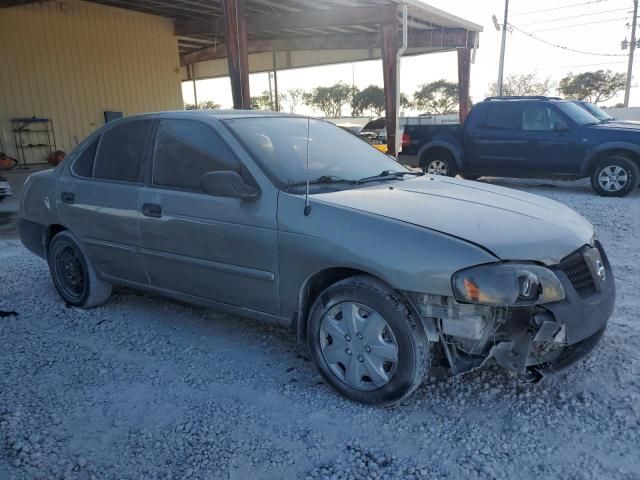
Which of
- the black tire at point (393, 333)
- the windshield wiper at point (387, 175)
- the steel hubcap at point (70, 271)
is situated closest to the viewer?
the black tire at point (393, 333)

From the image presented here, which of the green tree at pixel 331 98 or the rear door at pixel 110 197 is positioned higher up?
the green tree at pixel 331 98

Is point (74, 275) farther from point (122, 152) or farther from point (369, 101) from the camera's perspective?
point (369, 101)

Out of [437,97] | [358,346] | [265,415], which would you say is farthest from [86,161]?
[437,97]

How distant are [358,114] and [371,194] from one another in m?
61.2

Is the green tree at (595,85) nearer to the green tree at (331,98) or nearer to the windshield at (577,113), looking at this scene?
the green tree at (331,98)

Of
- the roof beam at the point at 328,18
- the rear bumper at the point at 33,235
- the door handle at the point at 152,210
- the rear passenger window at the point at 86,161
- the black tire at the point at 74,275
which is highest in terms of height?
the roof beam at the point at 328,18

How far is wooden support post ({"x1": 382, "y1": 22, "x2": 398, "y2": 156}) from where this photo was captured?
12766 millimetres

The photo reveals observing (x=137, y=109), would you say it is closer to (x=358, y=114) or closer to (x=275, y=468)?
(x=275, y=468)

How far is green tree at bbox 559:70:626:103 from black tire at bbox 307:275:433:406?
5167cm

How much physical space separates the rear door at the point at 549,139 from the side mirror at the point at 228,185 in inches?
328

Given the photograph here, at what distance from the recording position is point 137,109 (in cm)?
1795

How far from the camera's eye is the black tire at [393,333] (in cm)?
269

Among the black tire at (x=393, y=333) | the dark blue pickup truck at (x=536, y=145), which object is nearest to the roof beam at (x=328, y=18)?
the dark blue pickup truck at (x=536, y=145)

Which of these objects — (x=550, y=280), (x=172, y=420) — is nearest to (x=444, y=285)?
(x=550, y=280)
